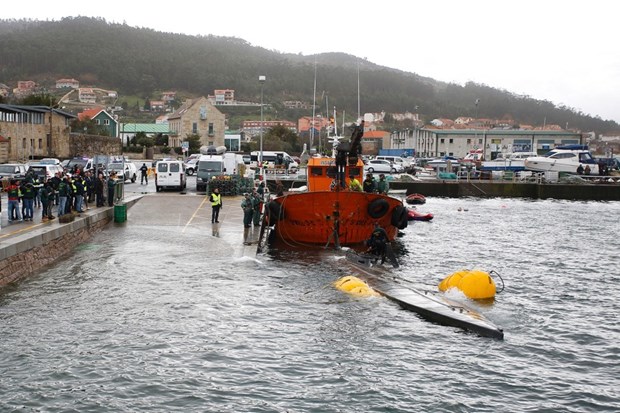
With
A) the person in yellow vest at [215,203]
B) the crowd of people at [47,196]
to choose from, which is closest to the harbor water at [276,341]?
the crowd of people at [47,196]

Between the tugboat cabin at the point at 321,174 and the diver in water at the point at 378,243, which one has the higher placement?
the tugboat cabin at the point at 321,174

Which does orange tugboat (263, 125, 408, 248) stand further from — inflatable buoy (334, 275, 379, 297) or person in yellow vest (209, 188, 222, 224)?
inflatable buoy (334, 275, 379, 297)

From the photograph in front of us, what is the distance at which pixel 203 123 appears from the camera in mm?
118500

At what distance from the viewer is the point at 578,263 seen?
2708cm

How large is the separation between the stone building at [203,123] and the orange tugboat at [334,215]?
303 feet

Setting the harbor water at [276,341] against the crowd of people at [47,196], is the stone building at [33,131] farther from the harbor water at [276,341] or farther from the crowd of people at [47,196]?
A: the harbor water at [276,341]

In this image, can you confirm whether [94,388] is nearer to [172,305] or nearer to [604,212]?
[172,305]

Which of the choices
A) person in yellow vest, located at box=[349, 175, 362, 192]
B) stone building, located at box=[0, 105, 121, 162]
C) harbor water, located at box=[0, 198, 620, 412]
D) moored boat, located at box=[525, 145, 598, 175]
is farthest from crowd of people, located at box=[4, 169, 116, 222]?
moored boat, located at box=[525, 145, 598, 175]

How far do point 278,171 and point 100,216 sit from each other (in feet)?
92.7

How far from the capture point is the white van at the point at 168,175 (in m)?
41.6

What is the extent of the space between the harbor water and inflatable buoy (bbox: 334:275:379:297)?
42 centimetres

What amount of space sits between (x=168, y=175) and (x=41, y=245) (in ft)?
65.3

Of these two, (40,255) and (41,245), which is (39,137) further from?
(40,255)

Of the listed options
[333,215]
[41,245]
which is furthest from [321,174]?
[41,245]
